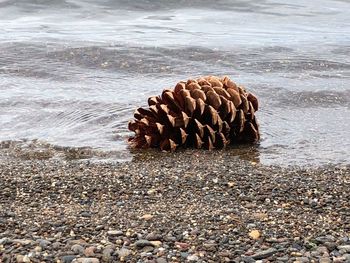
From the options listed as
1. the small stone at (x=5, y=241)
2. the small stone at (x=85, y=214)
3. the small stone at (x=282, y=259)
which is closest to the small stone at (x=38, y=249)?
the small stone at (x=5, y=241)

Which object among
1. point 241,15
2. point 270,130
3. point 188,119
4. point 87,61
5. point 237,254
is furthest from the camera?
point 241,15

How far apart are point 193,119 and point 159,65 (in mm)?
3093

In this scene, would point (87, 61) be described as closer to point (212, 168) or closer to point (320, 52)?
point (320, 52)

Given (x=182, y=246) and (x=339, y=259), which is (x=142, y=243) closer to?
(x=182, y=246)

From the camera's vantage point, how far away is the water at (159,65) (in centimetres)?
421

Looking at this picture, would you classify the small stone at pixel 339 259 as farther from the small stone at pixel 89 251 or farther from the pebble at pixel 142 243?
the small stone at pixel 89 251

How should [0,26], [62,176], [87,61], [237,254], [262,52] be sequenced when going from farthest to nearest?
[0,26] → [262,52] → [87,61] → [62,176] → [237,254]

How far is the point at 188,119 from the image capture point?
371 centimetres

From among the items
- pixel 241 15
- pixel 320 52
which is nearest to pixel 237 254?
pixel 320 52

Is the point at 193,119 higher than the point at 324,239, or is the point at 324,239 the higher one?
the point at 193,119

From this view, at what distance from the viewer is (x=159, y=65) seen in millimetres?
6766

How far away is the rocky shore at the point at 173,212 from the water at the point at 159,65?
1.62 ft

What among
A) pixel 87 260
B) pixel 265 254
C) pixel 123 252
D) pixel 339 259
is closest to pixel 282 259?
pixel 265 254

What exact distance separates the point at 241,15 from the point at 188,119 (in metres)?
7.84
